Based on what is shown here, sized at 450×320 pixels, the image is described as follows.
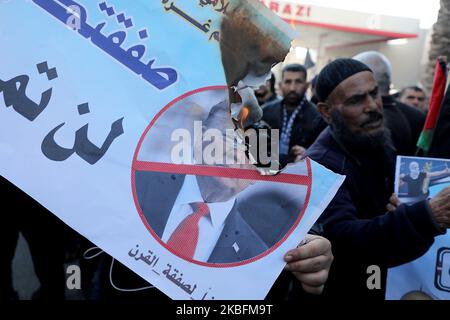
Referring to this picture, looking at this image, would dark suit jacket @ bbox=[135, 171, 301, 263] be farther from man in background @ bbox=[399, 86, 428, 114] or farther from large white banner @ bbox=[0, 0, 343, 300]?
man in background @ bbox=[399, 86, 428, 114]

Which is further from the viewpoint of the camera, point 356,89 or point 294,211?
point 356,89

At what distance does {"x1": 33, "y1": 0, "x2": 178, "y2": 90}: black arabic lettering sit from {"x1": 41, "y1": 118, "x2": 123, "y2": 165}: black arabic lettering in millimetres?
160

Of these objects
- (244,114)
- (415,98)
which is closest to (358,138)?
(244,114)

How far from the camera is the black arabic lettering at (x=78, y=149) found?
1008 mm

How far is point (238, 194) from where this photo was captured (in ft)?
3.44

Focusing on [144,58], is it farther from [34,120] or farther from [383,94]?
[383,94]

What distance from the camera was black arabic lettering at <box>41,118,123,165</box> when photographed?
101cm

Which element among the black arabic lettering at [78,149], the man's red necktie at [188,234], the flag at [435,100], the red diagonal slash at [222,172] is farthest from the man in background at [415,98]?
the black arabic lettering at [78,149]

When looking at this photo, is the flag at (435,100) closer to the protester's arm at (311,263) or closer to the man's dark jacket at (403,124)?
the man's dark jacket at (403,124)

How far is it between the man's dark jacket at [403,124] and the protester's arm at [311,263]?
1.73m

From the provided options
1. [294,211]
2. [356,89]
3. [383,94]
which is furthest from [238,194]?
[383,94]

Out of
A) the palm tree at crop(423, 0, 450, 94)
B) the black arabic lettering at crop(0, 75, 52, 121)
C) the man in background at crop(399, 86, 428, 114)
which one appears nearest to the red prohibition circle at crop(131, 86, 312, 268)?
the black arabic lettering at crop(0, 75, 52, 121)

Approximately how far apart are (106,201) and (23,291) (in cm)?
278

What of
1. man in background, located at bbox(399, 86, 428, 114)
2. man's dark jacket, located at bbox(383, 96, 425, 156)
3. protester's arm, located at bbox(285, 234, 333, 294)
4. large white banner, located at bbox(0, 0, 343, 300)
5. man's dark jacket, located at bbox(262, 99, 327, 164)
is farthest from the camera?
man in background, located at bbox(399, 86, 428, 114)
